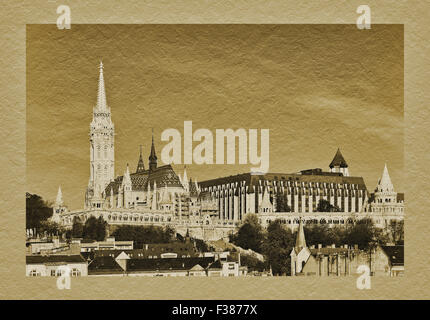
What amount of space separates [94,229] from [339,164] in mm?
2981

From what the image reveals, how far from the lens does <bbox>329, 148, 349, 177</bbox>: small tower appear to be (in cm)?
1039

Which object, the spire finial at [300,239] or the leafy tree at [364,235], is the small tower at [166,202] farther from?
the leafy tree at [364,235]

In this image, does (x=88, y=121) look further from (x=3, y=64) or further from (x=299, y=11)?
(x=299, y=11)

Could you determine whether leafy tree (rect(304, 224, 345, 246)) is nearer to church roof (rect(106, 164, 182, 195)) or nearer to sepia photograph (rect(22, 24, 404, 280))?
sepia photograph (rect(22, 24, 404, 280))

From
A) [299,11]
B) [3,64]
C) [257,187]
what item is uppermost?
[299,11]

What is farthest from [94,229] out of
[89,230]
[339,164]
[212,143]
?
[339,164]

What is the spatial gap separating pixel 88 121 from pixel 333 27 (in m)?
3.05

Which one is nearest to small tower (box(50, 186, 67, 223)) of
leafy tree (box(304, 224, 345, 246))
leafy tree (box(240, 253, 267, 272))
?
leafy tree (box(240, 253, 267, 272))

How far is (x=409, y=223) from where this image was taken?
10258 millimetres

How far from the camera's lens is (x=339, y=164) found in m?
10.4

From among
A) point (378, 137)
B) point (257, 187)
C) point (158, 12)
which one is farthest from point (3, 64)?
point (378, 137)

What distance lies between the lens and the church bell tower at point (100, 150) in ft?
33.7

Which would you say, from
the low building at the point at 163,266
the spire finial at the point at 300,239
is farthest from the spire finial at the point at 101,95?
the spire finial at the point at 300,239

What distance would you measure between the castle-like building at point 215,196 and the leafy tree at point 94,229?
0.24 ft
